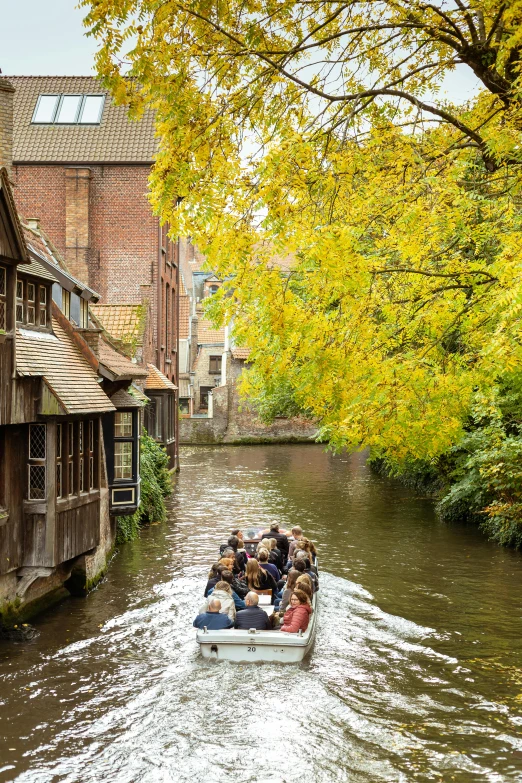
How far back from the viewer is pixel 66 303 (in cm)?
1802

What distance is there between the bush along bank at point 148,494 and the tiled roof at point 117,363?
3.24 metres

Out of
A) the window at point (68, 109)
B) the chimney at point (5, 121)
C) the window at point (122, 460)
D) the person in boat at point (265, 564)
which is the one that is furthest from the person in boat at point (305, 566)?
the window at point (68, 109)

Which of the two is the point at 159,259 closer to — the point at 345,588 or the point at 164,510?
the point at 164,510

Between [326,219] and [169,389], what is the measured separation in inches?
831

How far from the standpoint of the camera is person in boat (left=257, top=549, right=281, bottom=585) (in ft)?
51.5

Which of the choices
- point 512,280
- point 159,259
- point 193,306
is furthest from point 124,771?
point 193,306

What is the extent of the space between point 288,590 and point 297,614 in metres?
1.40

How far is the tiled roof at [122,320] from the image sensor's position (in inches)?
990

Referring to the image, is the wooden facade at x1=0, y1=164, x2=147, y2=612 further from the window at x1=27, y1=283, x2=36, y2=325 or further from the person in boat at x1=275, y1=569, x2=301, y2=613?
the person in boat at x1=275, y1=569, x2=301, y2=613

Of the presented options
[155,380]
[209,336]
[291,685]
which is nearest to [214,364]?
[209,336]

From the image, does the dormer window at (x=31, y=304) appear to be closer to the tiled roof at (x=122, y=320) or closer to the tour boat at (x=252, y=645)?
the tour boat at (x=252, y=645)

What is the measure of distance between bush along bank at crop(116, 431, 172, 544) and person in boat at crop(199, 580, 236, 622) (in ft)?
26.3

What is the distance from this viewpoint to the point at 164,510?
24.8 metres

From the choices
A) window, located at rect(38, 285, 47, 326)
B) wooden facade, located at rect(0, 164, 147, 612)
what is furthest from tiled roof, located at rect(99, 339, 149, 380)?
window, located at rect(38, 285, 47, 326)
